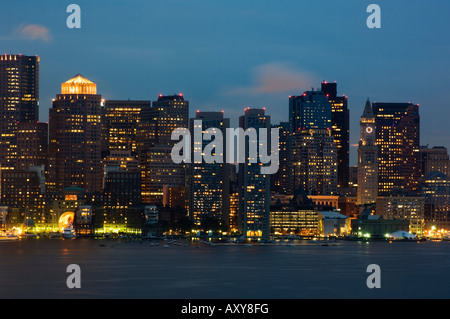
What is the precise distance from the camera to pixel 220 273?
120125mm

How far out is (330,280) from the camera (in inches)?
4409

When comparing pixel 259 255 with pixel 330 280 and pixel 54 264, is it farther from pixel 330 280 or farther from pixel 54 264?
pixel 330 280

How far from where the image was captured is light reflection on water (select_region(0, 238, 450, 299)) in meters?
98.6

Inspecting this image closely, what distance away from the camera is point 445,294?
99812 mm

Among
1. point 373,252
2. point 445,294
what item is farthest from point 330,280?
point 373,252

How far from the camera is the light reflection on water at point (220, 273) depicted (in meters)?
98.6
